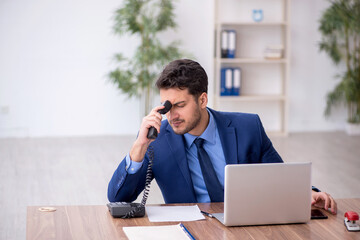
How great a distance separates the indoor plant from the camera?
654cm

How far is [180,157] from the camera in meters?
2.47

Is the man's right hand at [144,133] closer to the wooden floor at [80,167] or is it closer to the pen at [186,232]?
the pen at [186,232]

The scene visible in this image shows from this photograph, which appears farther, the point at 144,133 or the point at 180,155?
the point at 180,155

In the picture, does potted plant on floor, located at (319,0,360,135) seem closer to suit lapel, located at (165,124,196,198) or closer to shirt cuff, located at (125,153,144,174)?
suit lapel, located at (165,124,196,198)

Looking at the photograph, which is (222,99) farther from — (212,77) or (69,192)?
(69,192)

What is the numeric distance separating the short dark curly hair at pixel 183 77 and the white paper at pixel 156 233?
630 millimetres

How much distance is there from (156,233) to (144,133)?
45 centimetres

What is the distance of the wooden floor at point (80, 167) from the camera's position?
4484 millimetres

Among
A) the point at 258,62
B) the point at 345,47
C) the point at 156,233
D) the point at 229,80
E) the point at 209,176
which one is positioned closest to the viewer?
the point at 156,233

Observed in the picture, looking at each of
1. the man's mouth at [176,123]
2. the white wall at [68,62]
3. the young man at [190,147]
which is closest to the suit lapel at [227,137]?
the young man at [190,147]

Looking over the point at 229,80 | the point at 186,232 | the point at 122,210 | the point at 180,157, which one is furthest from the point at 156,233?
the point at 229,80

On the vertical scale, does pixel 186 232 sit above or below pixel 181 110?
below

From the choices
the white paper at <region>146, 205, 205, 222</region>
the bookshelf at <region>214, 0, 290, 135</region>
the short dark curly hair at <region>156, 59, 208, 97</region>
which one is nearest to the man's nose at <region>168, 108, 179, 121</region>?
the short dark curly hair at <region>156, 59, 208, 97</region>

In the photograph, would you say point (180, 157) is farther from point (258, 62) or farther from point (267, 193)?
point (258, 62)
